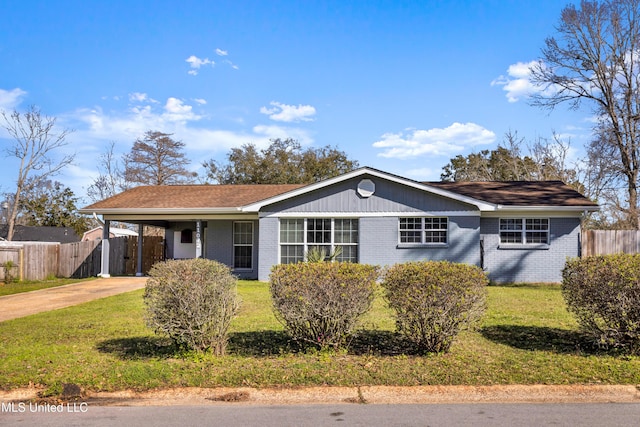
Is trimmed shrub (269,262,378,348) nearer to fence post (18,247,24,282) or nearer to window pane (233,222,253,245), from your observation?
window pane (233,222,253,245)

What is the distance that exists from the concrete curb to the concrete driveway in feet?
20.9

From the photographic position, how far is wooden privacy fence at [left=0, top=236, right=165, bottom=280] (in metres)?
20.2

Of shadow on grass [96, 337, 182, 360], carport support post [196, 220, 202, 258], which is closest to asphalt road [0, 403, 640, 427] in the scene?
shadow on grass [96, 337, 182, 360]

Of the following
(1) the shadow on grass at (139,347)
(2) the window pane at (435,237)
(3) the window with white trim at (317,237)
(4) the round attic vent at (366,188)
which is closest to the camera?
(1) the shadow on grass at (139,347)

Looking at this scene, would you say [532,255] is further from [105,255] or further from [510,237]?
[105,255]

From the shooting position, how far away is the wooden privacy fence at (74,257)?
20.2 metres

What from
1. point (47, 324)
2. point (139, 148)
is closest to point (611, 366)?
point (47, 324)

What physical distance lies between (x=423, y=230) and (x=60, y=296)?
1144 centimetres

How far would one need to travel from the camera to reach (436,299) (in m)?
6.57

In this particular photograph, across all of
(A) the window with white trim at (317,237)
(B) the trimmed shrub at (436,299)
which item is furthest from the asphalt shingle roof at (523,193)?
(B) the trimmed shrub at (436,299)

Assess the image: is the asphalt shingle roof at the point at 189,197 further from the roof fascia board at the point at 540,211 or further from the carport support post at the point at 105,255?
the roof fascia board at the point at 540,211

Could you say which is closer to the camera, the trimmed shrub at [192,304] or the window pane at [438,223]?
the trimmed shrub at [192,304]

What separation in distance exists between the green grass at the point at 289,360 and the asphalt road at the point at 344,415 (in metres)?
0.56

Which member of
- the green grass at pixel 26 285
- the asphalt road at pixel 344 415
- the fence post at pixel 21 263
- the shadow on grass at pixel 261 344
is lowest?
the asphalt road at pixel 344 415
